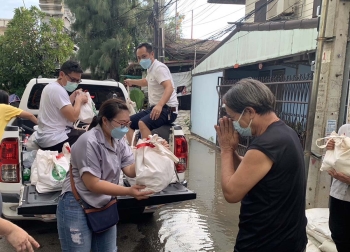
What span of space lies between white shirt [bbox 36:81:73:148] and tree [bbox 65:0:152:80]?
13158 millimetres

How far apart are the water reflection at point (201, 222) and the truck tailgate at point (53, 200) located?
2.92 ft

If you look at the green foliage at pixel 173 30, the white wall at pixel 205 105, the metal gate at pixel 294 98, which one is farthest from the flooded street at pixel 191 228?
the green foliage at pixel 173 30

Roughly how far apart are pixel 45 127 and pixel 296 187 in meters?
2.68

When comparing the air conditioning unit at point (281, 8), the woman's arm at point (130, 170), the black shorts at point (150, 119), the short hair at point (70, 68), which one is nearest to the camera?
the woman's arm at point (130, 170)

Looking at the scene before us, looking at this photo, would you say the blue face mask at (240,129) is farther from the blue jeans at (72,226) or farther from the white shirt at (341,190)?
the white shirt at (341,190)

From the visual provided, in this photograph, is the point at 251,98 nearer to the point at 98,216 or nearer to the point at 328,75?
the point at 98,216

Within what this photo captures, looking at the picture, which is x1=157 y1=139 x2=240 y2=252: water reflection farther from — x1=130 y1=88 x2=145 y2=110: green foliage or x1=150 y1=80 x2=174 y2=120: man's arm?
x1=130 y1=88 x2=145 y2=110: green foliage

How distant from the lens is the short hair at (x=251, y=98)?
5.60 ft

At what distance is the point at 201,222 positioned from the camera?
4543 mm

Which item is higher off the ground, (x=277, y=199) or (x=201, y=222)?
(x=277, y=199)

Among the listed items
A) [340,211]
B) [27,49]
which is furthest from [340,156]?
[27,49]

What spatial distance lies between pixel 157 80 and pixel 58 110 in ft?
3.79

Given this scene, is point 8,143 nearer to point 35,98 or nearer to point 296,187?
point 35,98

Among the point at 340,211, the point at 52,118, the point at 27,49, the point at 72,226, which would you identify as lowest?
the point at 340,211
